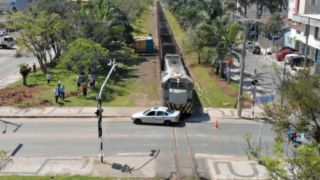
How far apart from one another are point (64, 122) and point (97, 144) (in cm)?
558

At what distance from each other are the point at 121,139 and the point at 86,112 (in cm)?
660

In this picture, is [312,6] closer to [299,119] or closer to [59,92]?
[59,92]

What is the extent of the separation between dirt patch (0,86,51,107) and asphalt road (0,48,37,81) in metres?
7.08

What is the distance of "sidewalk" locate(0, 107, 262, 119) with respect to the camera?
27.8m

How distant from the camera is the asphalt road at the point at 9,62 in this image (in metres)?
43.8

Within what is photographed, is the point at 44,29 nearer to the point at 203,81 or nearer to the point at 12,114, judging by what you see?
the point at 12,114

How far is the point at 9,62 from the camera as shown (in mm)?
50656

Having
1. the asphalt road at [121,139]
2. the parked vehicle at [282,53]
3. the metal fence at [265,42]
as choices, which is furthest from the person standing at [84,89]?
the metal fence at [265,42]

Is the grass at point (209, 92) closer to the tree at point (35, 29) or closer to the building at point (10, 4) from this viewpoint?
the tree at point (35, 29)

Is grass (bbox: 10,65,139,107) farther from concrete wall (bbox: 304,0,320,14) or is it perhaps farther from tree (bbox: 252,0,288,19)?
tree (bbox: 252,0,288,19)

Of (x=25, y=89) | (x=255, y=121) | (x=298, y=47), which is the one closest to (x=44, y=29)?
(x=25, y=89)

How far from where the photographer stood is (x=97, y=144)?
72.5ft

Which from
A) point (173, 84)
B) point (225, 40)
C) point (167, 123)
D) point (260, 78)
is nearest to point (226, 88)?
point (225, 40)

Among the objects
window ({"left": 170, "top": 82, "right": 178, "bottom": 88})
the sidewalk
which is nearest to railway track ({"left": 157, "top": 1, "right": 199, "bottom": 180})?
window ({"left": 170, "top": 82, "right": 178, "bottom": 88})
